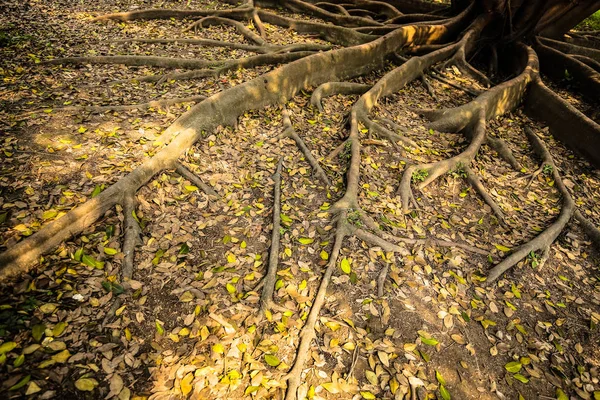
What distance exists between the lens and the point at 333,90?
5852 millimetres

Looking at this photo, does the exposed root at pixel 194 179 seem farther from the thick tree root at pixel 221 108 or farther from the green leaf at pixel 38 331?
the green leaf at pixel 38 331

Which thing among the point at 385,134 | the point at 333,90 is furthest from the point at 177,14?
the point at 385,134

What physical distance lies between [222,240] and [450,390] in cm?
242

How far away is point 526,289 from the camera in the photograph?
11.4 ft

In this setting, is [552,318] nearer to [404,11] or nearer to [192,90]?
[192,90]

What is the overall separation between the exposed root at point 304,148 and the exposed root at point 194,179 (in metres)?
1.34

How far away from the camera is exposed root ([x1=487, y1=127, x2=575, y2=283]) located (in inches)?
139

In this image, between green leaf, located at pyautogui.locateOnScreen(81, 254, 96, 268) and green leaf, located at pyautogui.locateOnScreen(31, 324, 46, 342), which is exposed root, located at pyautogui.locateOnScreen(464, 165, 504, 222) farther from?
green leaf, located at pyautogui.locateOnScreen(31, 324, 46, 342)

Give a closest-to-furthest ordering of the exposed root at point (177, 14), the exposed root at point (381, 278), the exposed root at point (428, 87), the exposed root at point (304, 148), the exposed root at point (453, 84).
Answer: the exposed root at point (381, 278), the exposed root at point (304, 148), the exposed root at point (428, 87), the exposed root at point (453, 84), the exposed root at point (177, 14)

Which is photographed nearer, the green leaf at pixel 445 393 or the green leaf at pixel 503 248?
the green leaf at pixel 445 393

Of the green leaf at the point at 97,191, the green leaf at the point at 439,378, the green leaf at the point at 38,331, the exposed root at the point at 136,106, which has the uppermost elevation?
the exposed root at the point at 136,106

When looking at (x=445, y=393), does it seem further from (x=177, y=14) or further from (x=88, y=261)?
(x=177, y=14)

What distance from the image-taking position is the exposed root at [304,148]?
13.9 ft

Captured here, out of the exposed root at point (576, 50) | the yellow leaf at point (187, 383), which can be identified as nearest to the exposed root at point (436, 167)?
the yellow leaf at point (187, 383)
